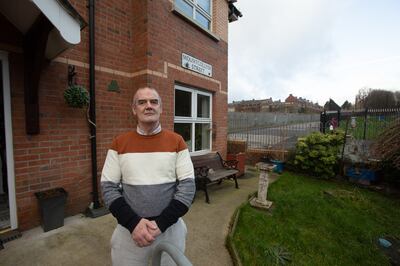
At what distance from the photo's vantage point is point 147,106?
1533 mm

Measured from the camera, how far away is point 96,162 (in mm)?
3633

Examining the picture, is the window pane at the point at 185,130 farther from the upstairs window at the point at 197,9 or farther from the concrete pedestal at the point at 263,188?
the upstairs window at the point at 197,9

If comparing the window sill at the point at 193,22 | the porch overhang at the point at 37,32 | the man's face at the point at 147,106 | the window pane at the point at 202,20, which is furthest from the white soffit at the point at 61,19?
the window pane at the point at 202,20

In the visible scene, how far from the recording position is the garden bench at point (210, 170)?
4.37 metres

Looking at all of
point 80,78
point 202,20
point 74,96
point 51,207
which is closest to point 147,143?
point 74,96

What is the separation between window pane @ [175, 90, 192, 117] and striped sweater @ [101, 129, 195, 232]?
3.44 metres

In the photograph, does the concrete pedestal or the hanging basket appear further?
the concrete pedestal

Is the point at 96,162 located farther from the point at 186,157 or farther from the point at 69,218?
the point at 186,157

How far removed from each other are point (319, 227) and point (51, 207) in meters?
4.21

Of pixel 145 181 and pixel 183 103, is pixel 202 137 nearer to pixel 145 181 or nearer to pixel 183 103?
pixel 183 103

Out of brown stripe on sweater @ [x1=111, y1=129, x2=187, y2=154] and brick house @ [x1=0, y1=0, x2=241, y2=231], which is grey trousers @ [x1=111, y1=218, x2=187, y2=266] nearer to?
brown stripe on sweater @ [x1=111, y1=129, x2=187, y2=154]

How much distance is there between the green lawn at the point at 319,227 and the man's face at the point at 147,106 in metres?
2.09

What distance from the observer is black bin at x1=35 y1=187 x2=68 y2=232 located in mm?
2898

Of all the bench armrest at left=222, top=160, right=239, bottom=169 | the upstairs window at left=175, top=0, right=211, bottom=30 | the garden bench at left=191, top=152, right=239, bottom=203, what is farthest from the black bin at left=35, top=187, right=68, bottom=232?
the upstairs window at left=175, top=0, right=211, bottom=30
